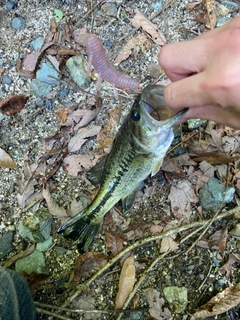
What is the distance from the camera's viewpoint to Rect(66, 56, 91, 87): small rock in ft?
14.4

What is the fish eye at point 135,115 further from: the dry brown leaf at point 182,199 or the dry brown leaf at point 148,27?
the dry brown leaf at point 148,27

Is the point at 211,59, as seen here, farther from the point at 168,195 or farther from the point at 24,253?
the point at 24,253

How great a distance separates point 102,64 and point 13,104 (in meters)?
1.14

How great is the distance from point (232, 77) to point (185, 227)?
232 cm

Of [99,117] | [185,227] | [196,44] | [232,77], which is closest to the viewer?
[232,77]

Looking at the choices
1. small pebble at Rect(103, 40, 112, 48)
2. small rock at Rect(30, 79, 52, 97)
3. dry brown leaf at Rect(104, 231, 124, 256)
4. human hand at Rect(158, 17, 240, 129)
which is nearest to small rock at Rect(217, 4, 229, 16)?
small pebble at Rect(103, 40, 112, 48)

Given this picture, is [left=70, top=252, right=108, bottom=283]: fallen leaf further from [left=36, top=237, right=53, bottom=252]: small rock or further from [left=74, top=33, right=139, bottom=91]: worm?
[left=74, top=33, right=139, bottom=91]: worm

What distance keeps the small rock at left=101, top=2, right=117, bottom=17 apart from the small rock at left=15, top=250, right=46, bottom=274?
2.90 metres

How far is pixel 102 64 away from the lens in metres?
4.38

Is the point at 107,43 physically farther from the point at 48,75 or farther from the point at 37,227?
the point at 37,227

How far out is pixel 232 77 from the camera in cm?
201

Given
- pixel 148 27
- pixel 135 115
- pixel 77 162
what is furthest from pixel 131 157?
pixel 148 27

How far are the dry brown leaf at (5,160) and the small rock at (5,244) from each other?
0.77 m

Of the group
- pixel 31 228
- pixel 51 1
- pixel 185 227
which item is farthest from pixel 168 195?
pixel 51 1
